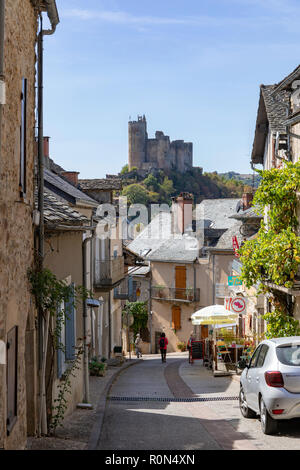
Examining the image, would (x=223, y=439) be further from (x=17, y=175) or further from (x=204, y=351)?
(x=204, y=351)

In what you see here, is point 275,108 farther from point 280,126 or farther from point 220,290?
point 220,290

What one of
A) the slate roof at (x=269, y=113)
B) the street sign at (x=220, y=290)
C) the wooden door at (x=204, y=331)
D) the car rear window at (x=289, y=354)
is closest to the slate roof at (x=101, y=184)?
the slate roof at (x=269, y=113)

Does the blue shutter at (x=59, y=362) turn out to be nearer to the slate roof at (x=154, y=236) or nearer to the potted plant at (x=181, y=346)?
the potted plant at (x=181, y=346)

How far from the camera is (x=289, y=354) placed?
9.42 m

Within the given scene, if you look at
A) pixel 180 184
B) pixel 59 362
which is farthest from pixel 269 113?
pixel 180 184

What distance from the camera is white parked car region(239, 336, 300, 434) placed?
29.7 feet

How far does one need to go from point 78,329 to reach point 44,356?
15.8 ft

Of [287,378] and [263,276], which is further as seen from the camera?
[263,276]

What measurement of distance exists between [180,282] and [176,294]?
2.80 ft

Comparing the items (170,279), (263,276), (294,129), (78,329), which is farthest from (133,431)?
(170,279)

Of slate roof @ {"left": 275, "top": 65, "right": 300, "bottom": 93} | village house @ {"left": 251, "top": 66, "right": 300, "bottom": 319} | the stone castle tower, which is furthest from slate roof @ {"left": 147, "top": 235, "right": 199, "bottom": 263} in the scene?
the stone castle tower

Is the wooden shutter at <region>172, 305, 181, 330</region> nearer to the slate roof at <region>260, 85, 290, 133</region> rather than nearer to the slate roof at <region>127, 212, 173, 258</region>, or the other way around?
the slate roof at <region>127, 212, 173, 258</region>

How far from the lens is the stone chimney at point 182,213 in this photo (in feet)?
151
